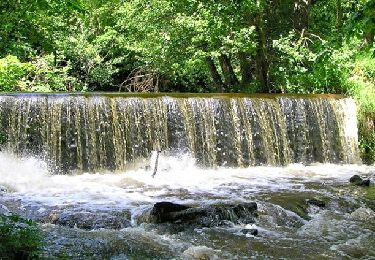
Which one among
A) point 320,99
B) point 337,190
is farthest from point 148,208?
point 320,99

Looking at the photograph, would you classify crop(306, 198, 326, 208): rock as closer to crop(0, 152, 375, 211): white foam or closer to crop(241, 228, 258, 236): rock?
crop(0, 152, 375, 211): white foam

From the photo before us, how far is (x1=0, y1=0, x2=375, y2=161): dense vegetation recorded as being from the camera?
1334 centimetres

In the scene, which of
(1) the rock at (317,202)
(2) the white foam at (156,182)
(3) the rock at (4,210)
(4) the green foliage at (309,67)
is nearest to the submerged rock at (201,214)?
(2) the white foam at (156,182)

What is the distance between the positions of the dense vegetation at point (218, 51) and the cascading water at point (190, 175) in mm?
1158

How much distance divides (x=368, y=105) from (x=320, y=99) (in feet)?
4.04

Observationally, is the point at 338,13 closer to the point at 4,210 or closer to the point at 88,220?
the point at 88,220

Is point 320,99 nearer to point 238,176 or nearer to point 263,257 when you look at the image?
point 238,176

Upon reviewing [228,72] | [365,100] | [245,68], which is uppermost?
[245,68]

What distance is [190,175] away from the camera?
33.9 ft

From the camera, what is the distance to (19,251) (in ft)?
12.8

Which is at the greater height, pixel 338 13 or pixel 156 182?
pixel 338 13

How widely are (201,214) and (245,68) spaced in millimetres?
10836

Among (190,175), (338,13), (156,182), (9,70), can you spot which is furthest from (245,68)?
(156,182)

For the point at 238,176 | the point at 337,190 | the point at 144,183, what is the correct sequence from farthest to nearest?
the point at 238,176 < the point at 144,183 < the point at 337,190
